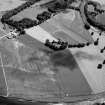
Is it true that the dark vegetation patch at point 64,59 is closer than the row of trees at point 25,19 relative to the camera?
Yes

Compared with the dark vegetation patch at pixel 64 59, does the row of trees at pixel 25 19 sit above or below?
above

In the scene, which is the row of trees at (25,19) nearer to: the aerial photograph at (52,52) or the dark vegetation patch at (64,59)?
the aerial photograph at (52,52)

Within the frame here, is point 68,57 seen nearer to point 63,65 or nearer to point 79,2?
point 63,65

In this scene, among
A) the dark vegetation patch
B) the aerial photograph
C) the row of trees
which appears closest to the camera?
the aerial photograph

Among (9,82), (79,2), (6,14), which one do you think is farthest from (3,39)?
(79,2)

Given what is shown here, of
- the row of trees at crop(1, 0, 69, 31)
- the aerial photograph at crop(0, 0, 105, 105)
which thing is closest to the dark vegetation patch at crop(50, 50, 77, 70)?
the aerial photograph at crop(0, 0, 105, 105)

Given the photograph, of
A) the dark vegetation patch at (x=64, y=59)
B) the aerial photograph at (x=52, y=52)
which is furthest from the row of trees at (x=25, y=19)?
the dark vegetation patch at (x=64, y=59)

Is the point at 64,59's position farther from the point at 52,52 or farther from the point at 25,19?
the point at 25,19

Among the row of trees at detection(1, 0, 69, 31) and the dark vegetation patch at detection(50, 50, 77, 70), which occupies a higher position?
the row of trees at detection(1, 0, 69, 31)

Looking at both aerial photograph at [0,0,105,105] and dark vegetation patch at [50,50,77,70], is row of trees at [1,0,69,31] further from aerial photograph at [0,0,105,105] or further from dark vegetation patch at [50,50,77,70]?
dark vegetation patch at [50,50,77,70]
